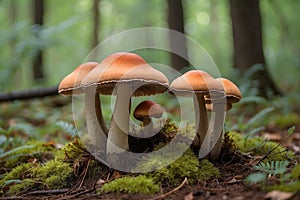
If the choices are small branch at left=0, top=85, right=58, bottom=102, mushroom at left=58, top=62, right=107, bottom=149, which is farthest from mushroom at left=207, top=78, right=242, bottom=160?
small branch at left=0, top=85, right=58, bottom=102

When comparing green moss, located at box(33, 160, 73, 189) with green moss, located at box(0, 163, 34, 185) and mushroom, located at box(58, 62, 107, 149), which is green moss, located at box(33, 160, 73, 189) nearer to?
green moss, located at box(0, 163, 34, 185)

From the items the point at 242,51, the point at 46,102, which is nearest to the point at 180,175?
the point at 242,51

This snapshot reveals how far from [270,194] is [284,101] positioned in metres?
5.55

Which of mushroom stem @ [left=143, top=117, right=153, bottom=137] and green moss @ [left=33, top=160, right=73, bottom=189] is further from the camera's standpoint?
mushroom stem @ [left=143, top=117, right=153, bottom=137]

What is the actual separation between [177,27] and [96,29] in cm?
489

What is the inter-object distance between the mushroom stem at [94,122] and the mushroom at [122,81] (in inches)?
4.5

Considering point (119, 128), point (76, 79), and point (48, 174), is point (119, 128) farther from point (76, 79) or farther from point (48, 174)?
point (48, 174)

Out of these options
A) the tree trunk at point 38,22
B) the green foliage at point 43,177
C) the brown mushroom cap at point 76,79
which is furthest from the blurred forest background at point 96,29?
the brown mushroom cap at point 76,79

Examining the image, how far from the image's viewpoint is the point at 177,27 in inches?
388

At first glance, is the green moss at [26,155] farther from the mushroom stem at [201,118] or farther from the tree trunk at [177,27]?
the tree trunk at [177,27]

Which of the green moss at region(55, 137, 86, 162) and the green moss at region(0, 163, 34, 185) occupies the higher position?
the green moss at region(55, 137, 86, 162)

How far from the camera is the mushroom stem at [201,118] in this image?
9.09ft

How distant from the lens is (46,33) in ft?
25.6

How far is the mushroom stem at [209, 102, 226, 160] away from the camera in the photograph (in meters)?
2.84
